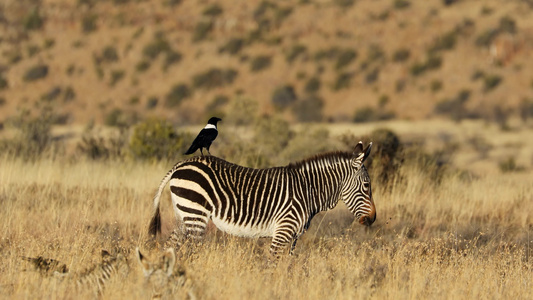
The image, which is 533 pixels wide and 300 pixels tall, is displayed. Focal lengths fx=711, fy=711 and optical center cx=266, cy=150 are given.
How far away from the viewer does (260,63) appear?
4812 cm

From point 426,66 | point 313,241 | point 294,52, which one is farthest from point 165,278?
point 294,52

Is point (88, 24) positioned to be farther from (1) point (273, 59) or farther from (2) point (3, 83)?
(1) point (273, 59)

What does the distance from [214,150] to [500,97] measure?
28.6m

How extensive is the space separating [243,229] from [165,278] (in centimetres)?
224

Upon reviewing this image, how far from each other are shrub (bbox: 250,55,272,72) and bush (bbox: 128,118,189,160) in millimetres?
30545

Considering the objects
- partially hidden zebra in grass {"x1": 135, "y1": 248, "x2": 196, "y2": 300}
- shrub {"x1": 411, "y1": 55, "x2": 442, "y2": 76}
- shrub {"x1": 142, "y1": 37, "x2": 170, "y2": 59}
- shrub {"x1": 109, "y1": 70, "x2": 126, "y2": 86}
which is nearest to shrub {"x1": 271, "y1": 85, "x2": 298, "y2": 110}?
shrub {"x1": 411, "y1": 55, "x2": 442, "y2": 76}

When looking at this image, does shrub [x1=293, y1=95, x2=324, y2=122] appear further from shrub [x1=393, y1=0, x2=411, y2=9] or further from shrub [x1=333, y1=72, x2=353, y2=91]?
shrub [x1=393, y1=0, x2=411, y2=9]

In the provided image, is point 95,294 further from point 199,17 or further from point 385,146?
point 199,17

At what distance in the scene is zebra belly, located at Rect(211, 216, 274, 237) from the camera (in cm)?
773

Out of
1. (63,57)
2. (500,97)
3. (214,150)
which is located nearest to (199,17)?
(63,57)

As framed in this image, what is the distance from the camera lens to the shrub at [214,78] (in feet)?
153

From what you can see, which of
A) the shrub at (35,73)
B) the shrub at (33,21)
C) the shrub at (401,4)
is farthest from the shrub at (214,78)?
the shrub at (33,21)

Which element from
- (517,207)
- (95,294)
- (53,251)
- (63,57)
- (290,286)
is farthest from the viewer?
(63,57)

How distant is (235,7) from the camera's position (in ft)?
180
